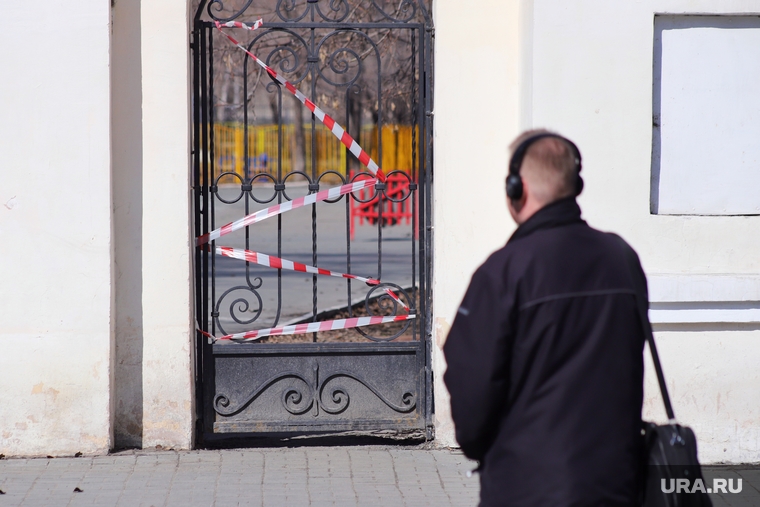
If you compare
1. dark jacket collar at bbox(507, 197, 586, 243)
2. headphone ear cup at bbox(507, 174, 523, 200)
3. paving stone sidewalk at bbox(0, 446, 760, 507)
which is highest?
headphone ear cup at bbox(507, 174, 523, 200)

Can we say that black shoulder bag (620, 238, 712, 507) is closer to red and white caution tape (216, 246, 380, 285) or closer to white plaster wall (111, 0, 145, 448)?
red and white caution tape (216, 246, 380, 285)

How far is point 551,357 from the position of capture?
2338 millimetres

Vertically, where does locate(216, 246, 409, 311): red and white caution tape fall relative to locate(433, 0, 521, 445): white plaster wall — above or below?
below

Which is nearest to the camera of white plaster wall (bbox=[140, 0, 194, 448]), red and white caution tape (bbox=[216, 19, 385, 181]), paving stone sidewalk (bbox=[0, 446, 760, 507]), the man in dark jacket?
the man in dark jacket

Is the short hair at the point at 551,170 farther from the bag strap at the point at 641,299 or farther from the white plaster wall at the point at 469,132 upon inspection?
the white plaster wall at the point at 469,132

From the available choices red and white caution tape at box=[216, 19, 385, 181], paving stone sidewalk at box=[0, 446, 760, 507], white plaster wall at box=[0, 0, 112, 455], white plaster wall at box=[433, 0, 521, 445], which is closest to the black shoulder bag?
paving stone sidewalk at box=[0, 446, 760, 507]

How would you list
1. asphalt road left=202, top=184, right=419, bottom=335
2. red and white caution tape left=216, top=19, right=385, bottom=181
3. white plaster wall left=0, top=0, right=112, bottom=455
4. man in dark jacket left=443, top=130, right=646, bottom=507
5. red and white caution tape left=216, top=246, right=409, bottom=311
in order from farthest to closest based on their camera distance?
asphalt road left=202, top=184, right=419, bottom=335, red and white caution tape left=216, top=246, right=409, bottom=311, red and white caution tape left=216, top=19, right=385, bottom=181, white plaster wall left=0, top=0, right=112, bottom=455, man in dark jacket left=443, top=130, right=646, bottom=507

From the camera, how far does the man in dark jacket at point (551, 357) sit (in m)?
2.33

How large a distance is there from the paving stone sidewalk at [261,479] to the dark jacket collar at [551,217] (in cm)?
265

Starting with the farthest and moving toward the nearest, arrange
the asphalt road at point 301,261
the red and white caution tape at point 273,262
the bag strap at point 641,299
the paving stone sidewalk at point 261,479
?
the asphalt road at point 301,261
the red and white caution tape at point 273,262
the paving stone sidewalk at point 261,479
the bag strap at point 641,299

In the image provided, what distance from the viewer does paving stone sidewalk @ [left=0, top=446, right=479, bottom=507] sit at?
473 centimetres

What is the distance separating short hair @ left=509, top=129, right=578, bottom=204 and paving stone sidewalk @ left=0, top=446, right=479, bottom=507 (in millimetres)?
2704

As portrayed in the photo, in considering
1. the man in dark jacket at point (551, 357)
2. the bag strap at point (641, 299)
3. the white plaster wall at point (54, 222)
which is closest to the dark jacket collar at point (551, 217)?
the man in dark jacket at point (551, 357)

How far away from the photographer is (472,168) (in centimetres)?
548
